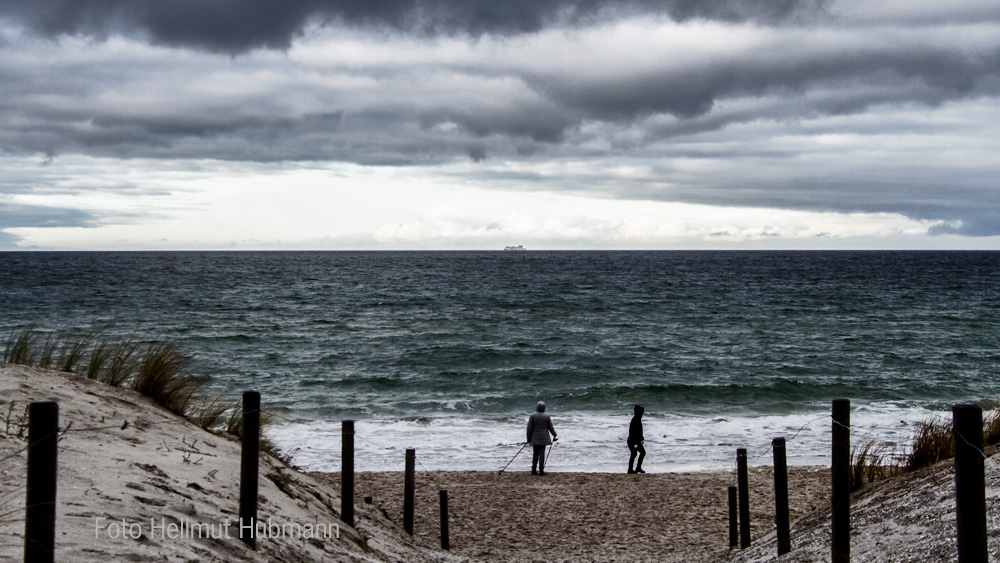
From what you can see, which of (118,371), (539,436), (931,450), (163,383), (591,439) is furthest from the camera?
(591,439)

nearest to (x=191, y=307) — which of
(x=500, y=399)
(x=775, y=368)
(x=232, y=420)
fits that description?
(x=500, y=399)

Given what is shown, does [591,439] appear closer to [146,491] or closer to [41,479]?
[146,491]

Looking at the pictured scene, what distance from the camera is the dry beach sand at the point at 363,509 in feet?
18.3

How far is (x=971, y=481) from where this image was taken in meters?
4.25

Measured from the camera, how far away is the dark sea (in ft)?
61.6

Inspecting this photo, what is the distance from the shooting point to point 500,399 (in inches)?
950

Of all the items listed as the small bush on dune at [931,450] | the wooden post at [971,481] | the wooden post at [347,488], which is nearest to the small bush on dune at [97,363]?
the wooden post at [347,488]

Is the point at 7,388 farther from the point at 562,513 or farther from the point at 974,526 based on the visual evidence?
the point at 974,526

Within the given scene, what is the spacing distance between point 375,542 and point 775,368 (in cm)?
2424

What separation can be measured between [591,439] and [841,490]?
501 inches

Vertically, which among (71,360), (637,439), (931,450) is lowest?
(637,439)

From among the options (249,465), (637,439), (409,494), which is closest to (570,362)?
(637,439)

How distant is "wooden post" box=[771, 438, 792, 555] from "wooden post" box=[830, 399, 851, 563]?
0.75m

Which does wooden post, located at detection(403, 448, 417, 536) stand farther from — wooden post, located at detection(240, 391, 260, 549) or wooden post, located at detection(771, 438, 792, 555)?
wooden post, located at detection(771, 438, 792, 555)
